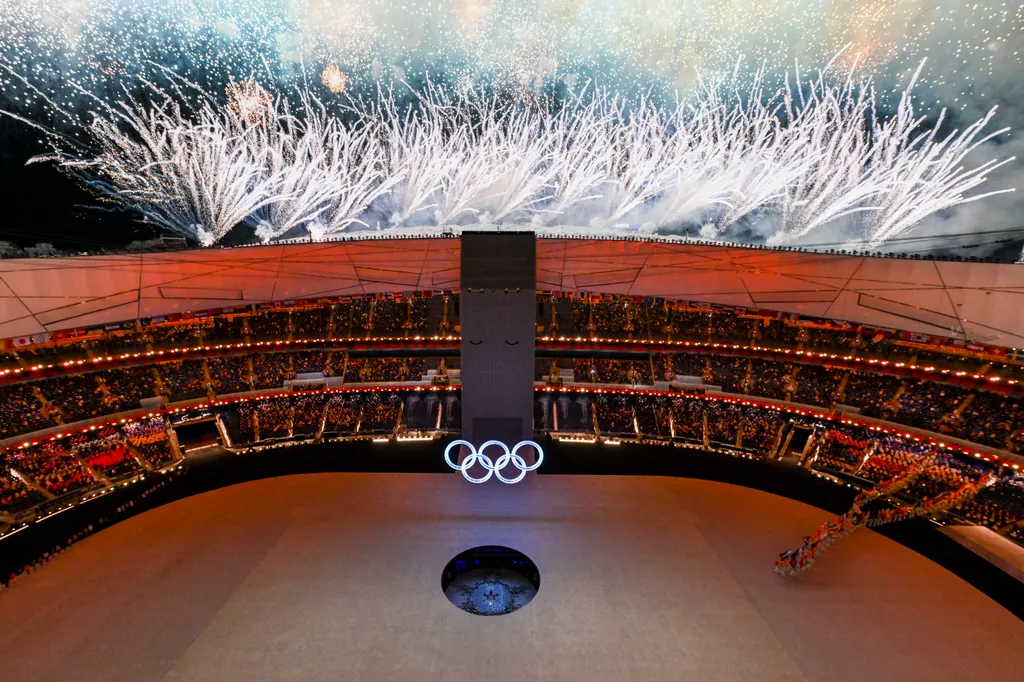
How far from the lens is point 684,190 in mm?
26047

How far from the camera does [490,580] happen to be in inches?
682

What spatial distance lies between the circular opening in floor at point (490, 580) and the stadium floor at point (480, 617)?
432 millimetres

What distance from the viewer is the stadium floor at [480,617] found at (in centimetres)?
1366

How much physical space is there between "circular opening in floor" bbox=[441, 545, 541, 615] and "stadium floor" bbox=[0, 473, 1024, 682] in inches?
17.0

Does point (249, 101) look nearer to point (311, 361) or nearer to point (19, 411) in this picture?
point (311, 361)

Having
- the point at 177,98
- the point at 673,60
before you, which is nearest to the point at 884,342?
the point at 673,60

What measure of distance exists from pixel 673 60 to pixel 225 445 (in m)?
28.8

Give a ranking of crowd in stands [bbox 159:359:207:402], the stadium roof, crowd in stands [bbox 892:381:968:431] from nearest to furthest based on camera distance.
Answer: the stadium roof, crowd in stands [bbox 892:381:968:431], crowd in stands [bbox 159:359:207:402]

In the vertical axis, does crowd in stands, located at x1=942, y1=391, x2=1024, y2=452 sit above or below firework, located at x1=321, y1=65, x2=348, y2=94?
below

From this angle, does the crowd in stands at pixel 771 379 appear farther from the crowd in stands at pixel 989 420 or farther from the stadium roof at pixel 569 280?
the crowd in stands at pixel 989 420

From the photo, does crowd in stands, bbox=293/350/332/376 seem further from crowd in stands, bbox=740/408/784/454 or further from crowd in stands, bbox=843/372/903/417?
crowd in stands, bbox=843/372/903/417

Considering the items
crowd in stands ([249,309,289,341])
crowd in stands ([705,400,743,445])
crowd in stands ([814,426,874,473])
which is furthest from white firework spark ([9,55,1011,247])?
crowd in stands ([814,426,874,473])

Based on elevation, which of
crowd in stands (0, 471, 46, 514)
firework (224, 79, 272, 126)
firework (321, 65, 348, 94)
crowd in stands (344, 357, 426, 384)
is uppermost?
firework (321, 65, 348, 94)

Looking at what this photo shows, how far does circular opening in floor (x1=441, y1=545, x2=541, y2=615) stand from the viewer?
643 inches
